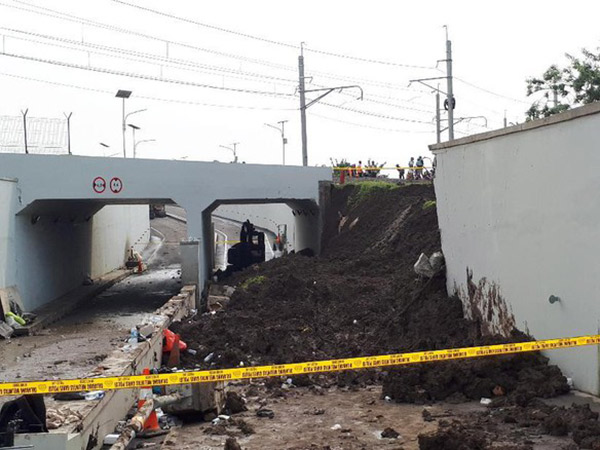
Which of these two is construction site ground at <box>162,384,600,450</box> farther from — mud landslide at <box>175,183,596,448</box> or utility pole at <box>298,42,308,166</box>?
utility pole at <box>298,42,308,166</box>

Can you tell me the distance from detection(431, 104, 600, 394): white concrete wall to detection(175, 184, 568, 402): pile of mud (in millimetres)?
525

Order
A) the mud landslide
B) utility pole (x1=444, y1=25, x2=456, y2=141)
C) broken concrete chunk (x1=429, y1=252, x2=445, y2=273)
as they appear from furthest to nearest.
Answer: utility pole (x1=444, y1=25, x2=456, y2=141), broken concrete chunk (x1=429, y1=252, x2=445, y2=273), the mud landslide

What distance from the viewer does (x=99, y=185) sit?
74.3ft

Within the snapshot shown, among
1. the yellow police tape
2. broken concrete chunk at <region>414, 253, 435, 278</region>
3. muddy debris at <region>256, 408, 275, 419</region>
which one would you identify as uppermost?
broken concrete chunk at <region>414, 253, 435, 278</region>

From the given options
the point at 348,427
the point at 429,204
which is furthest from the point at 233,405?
the point at 429,204

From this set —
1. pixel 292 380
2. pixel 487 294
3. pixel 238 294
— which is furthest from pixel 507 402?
pixel 238 294

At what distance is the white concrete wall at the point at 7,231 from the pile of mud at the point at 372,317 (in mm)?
6200

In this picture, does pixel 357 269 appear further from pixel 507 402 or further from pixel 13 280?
Answer: pixel 507 402

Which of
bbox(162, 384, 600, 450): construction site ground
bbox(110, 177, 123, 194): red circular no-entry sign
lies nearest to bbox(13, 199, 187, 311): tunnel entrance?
bbox(110, 177, 123, 194): red circular no-entry sign

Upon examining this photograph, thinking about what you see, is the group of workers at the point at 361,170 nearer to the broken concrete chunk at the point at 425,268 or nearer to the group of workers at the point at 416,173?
the group of workers at the point at 416,173

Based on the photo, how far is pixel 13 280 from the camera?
20750 mm

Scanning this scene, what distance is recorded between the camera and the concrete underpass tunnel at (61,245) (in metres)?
21.8

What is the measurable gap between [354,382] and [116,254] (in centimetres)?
3145

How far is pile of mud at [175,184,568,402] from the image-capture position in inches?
365
